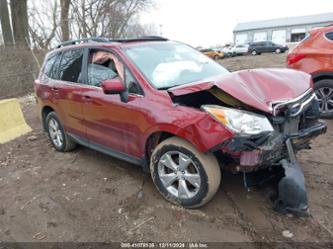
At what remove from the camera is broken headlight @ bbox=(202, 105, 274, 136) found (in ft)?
9.53

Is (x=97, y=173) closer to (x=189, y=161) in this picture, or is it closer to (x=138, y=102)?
(x=138, y=102)

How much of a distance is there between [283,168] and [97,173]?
2589mm

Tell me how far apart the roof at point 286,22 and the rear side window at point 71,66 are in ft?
225

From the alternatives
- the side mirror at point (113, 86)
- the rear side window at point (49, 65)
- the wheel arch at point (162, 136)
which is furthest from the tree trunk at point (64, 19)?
the wheel arch at point (162, 136)

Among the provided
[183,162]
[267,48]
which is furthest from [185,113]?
[267,48]

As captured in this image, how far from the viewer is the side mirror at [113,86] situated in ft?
11.7

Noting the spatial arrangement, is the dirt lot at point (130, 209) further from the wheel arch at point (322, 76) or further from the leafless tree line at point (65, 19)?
the leafless tree line at point (65, 19)

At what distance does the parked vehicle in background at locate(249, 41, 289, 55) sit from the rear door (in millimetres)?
35628

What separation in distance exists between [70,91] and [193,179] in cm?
246

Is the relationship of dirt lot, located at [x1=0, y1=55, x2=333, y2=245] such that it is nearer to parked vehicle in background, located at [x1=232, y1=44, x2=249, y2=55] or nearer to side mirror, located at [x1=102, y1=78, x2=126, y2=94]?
side mirror, located at [x1=102, y1=78, x2=126, y2=94]

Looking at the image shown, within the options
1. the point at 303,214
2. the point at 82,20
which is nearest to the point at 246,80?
the point at 303,214

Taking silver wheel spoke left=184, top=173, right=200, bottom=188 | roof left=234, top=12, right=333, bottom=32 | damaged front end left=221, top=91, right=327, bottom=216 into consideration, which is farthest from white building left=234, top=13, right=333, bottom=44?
silver wheel spoke left=184, top=173, right=200, bottom=188

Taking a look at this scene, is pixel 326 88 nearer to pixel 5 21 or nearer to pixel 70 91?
pixel 70 91

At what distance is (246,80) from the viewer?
325 cm
